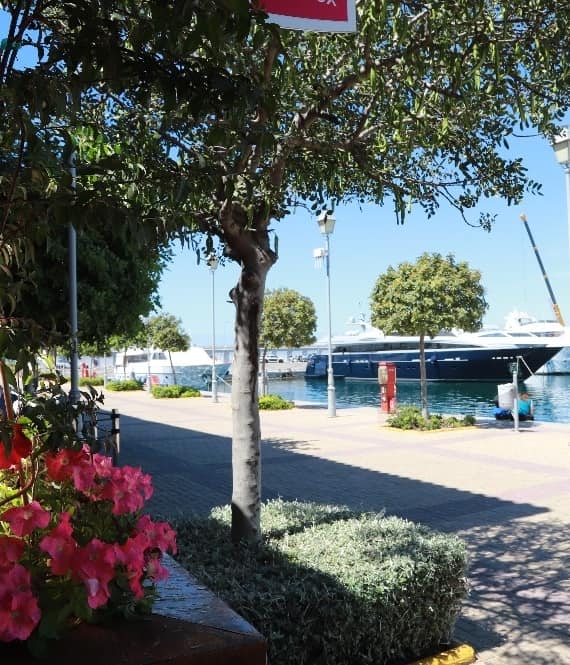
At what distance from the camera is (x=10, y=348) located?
177 centimetres

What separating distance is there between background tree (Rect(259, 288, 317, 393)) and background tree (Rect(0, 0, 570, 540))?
25.3 metres

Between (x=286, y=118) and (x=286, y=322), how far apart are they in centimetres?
2623

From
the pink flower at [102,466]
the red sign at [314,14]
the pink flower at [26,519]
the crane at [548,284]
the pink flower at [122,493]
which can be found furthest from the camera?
the crane at [548,284]

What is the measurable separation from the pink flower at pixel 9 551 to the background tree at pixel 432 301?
17302 mm

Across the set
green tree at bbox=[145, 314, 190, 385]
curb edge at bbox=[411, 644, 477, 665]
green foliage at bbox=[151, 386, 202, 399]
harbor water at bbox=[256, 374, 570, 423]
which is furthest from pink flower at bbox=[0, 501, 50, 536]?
green tree at bbox=[145, 314, 190, 385]

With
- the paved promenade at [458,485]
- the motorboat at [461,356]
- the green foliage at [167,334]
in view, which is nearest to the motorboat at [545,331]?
the motorboat at [461,356]

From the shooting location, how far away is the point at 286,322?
3222 centimetres

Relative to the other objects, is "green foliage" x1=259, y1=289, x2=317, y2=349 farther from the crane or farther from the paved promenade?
the crane

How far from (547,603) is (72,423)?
15.5ft

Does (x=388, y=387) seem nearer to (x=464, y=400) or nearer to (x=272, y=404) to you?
(x=272, y=404)

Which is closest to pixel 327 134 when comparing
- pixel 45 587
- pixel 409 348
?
pixel 45 587

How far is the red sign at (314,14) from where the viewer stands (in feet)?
10.4

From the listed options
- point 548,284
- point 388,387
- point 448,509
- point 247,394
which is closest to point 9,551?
point 247,394

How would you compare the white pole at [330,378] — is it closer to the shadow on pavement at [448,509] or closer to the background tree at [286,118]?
the shadow on pavement at [448,509]
